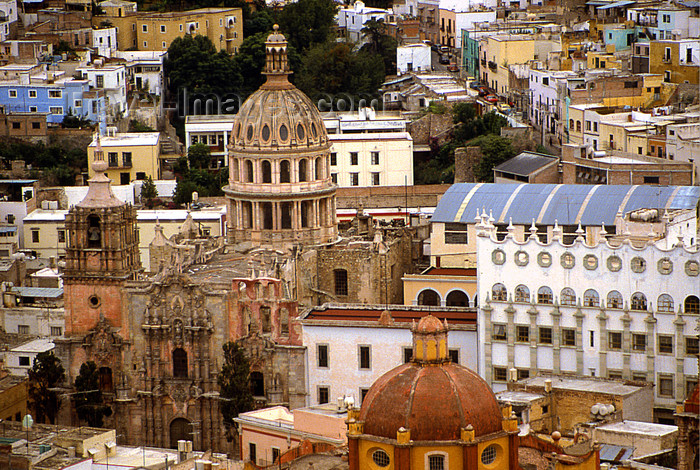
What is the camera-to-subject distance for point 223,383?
118688 millimetres

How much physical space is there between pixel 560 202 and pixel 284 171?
17.7m

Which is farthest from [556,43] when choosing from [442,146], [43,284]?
[43,284]

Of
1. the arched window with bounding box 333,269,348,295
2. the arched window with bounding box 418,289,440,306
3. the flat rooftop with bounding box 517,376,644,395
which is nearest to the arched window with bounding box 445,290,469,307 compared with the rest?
the arched window with bounding box 418,289,440,306

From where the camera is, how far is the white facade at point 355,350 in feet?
378

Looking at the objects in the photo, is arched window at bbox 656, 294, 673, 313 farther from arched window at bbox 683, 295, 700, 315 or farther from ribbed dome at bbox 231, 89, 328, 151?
ribbed dome at bbox 231, 89, 328, 151

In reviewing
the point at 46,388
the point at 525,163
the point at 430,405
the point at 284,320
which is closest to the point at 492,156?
the point at 525,163

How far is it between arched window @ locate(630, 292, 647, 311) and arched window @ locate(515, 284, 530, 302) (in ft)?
19.0

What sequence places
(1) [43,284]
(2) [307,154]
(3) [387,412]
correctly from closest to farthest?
(3) [387,412]
(2) [307,154]
(1) [43,284]

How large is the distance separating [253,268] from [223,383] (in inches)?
301

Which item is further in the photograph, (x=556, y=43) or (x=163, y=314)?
(x=556, y=43)

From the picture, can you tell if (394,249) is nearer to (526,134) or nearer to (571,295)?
(571,295)

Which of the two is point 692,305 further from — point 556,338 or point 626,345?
point 556,338

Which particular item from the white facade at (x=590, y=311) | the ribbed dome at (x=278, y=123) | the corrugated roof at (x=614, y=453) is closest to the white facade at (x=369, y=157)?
the ribbed dome at (x=278, y=123)

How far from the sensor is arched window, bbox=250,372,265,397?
120750 mm
